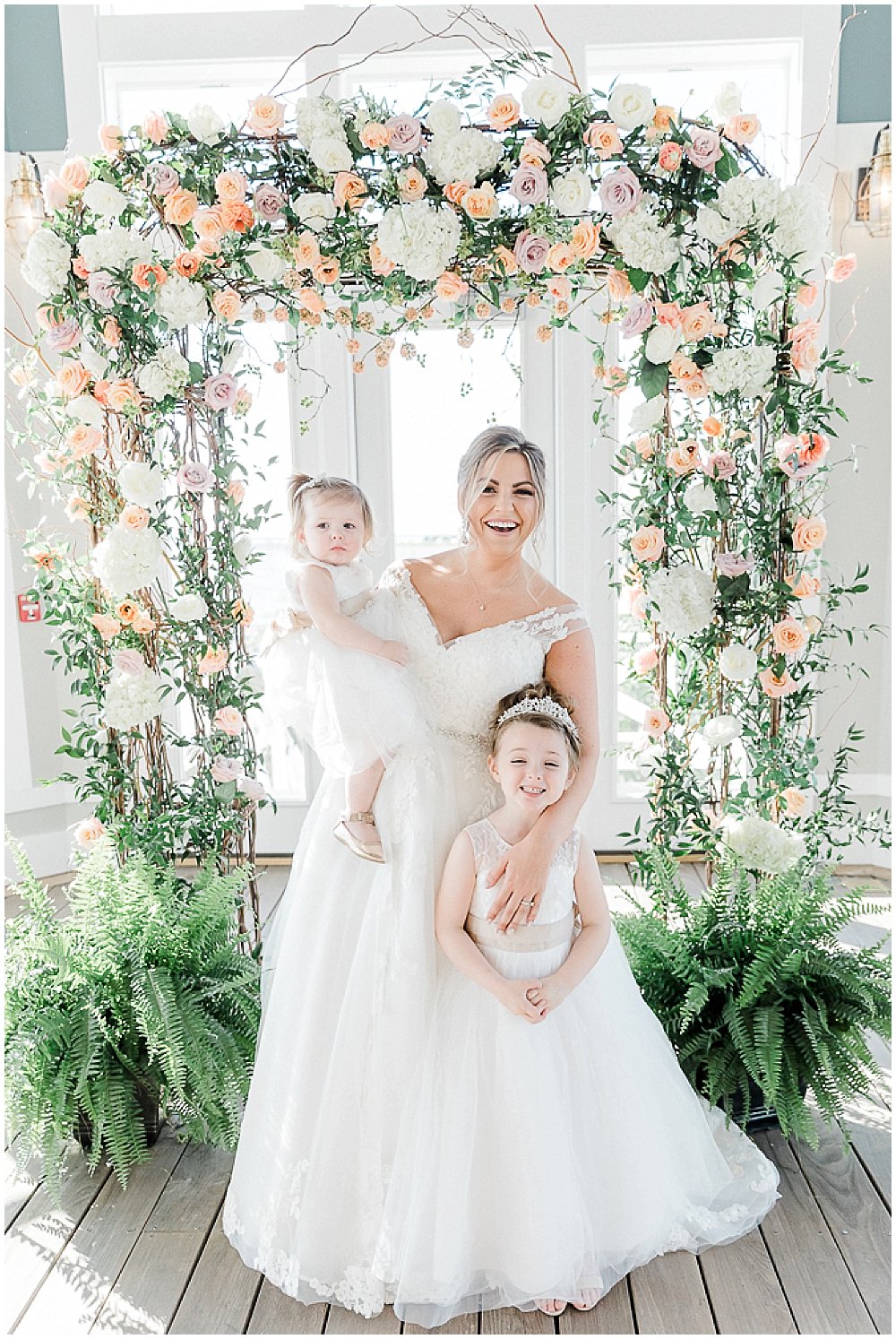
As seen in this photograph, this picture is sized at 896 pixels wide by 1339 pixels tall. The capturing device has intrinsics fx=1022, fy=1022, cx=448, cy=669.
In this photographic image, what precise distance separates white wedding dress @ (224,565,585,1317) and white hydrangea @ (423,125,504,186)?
2.99 feet

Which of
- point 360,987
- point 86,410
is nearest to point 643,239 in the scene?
point 86,410

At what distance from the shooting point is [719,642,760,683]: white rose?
259cm

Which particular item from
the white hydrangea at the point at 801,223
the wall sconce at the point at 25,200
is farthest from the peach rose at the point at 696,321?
the wall sconce at the point at 25,200

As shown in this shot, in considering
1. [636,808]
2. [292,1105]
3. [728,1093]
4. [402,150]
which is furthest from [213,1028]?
[636,808]

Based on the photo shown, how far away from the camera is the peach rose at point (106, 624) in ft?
8.60

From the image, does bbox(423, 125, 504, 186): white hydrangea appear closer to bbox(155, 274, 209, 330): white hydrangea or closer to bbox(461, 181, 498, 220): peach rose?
bbox(461, 181, 498, 220): peach rose

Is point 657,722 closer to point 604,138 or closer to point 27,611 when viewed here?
point 604,138

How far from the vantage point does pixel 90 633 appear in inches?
106

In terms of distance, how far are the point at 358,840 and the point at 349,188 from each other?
1.49 metres

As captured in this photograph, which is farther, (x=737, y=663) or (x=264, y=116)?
(x=737, y=663)

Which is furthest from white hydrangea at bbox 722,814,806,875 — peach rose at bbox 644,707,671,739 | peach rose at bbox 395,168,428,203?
peach rose at bbox 395,168,428,203

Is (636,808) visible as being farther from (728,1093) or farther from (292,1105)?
(292,1105)

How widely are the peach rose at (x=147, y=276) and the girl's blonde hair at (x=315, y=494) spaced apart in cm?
55

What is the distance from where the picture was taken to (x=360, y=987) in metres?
2.20
